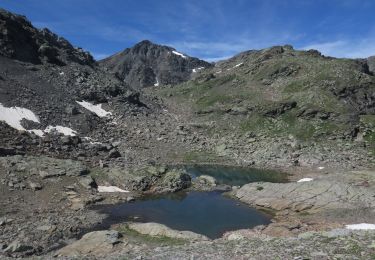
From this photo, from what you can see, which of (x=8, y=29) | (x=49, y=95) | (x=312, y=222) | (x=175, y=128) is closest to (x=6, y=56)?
(x=8, y=29)

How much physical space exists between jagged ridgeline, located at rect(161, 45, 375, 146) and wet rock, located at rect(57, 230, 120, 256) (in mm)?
70002

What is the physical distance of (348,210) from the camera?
50031mm

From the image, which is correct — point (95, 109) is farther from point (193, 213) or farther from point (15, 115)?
point (193, 213)

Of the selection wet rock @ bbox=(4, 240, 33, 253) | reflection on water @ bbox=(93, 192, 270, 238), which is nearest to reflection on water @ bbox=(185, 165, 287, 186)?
reflection on water @ bbox=(93, 192, 270, 238)

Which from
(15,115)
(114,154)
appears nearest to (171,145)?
(114,154)

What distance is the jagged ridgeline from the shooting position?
342 feet

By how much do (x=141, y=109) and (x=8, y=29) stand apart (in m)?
41.8

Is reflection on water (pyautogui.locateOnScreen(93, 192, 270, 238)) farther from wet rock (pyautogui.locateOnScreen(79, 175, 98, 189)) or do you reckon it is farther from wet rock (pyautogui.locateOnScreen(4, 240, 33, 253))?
wet rock (pyautogui.locateOnScreen(4, 240, 33, 253))

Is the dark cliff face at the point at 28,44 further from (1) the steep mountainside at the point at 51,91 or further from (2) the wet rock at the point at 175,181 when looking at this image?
(2) the wet rock at the point at 175,181

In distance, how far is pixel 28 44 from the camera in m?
116

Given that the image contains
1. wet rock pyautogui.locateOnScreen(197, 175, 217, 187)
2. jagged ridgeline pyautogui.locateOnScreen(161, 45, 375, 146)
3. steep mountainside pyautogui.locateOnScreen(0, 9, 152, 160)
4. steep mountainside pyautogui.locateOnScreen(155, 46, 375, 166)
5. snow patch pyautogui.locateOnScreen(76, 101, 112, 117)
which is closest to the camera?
wet rock pyautogui.locateOnScreen(197, 175, 217, 187)

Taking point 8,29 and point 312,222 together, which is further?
point 8,29

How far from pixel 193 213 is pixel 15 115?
48213 mm

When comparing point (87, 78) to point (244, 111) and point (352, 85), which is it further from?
point (352, 85)
